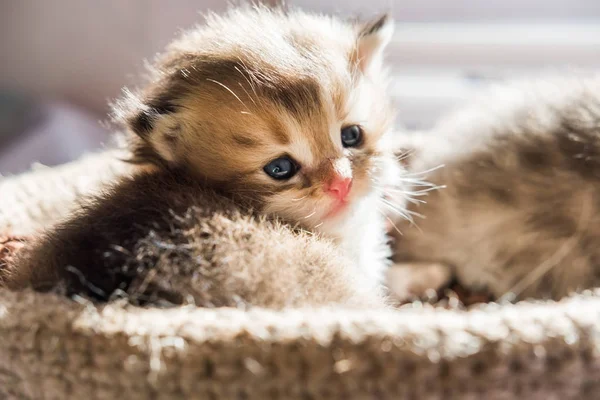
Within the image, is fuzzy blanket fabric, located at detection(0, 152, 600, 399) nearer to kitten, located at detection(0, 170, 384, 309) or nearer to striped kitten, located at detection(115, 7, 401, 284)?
kitten, located at detection(0, 170, 384, 309)

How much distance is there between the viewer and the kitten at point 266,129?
114 centimetres

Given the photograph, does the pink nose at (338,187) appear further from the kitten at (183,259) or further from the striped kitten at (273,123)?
the kitten at (183,259)

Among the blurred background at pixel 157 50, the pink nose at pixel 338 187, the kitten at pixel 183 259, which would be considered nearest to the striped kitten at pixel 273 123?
the pink nose at pixel 338 187

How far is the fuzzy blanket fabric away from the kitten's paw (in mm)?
647

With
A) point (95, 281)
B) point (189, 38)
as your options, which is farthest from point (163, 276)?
point (189, 38)

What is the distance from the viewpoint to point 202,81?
119 cm

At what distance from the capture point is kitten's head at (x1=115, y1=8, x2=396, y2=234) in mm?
1147

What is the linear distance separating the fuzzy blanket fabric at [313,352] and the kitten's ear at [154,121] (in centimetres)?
43

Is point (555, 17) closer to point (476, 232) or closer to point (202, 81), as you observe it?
point (476, 232)

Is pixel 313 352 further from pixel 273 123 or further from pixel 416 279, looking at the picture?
pixel 416 279

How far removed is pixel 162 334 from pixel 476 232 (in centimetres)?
89

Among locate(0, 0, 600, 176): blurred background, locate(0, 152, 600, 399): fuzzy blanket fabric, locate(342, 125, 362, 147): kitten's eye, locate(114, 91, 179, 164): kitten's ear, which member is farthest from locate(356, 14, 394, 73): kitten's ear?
locate(0, 0, 600, 176): blurred background

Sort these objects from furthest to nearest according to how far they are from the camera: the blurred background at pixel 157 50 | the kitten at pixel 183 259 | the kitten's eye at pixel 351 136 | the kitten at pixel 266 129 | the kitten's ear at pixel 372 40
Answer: the blurred background at pixel 157 50
the kitten's ear at pixel 372 40
the kitten's eye at pixel 351 136
the kitten at pixel 266 129
the kitten at pixel 183 259

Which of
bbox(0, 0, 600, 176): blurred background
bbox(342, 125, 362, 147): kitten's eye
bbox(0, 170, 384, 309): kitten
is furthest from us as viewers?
bbox(0, 0, 600, 176): blurred background
